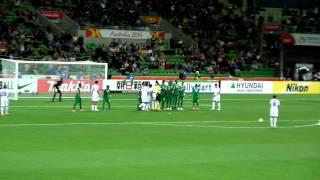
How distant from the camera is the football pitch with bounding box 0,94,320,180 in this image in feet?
53.7

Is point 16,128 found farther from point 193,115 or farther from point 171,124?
point 193,115

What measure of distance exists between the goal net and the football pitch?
483 cm

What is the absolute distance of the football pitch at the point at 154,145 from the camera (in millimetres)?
16375

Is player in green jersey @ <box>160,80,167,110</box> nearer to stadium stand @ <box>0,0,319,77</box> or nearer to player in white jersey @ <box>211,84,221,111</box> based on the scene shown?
player in white jersey @ <box>211,84,221,111</box>

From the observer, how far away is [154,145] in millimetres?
21641

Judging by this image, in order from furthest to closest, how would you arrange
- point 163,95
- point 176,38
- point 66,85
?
point 176,38
point 66,85
point 163,95

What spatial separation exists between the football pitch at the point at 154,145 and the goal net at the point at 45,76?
15.9 feet

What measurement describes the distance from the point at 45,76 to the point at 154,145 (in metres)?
23.2

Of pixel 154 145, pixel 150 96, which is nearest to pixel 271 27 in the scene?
pixel 150 96

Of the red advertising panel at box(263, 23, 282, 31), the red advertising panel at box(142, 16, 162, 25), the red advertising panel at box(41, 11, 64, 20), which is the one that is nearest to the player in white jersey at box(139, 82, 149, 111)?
the red advertising panel at box(41, 11, 64, 20)

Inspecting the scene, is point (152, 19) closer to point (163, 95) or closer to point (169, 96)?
point (169, 96)

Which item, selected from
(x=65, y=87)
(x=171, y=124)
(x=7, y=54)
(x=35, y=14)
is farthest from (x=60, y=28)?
(x=171, y=124)

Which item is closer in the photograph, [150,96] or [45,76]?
[150,96]

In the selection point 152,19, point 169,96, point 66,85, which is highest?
point 152,19
